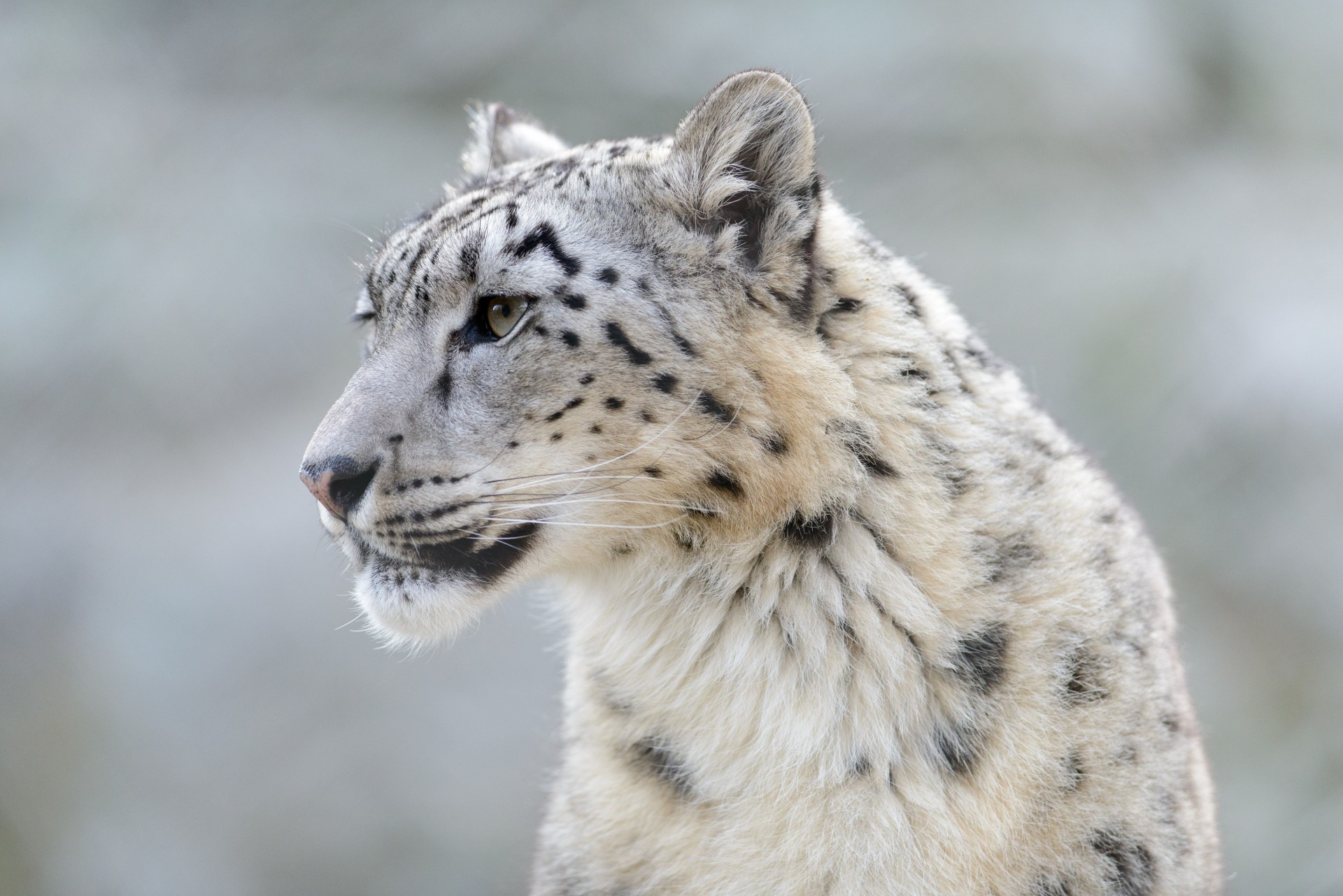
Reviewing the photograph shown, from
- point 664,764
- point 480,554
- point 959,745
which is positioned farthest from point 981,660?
point 480,554

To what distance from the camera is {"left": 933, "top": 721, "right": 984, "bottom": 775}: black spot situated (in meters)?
2.47

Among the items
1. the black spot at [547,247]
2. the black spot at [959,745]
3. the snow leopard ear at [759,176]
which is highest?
the snow leopard ear at [759,176]

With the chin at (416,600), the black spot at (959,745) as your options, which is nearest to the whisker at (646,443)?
the chin at (416,600)

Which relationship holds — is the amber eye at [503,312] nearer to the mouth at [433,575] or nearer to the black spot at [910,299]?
the mouth at [433,575]

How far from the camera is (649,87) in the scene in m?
7.05

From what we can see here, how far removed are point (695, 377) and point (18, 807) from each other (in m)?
5.28

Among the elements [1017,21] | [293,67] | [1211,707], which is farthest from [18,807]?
[1017,21]

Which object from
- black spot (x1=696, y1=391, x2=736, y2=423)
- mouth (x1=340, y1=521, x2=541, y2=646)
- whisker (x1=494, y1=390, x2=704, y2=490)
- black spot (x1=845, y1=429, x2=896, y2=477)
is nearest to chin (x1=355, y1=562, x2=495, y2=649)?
mouth (x1=340, y1=521, x2=541, y2=646)

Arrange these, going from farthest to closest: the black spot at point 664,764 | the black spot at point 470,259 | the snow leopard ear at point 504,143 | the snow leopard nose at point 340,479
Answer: the snow leopard ear at point 504,143, the black spot at point 664,764, the black spot at point 470,259, the snow leopard nose at point 340,479

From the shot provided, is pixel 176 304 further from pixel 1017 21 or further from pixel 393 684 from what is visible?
pixel 1017 21

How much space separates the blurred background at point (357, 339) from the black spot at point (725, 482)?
345cm

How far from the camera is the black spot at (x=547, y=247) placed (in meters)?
2.52

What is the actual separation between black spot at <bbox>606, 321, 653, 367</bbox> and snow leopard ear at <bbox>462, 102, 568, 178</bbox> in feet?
3.22

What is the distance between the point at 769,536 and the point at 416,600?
0.76 meters
